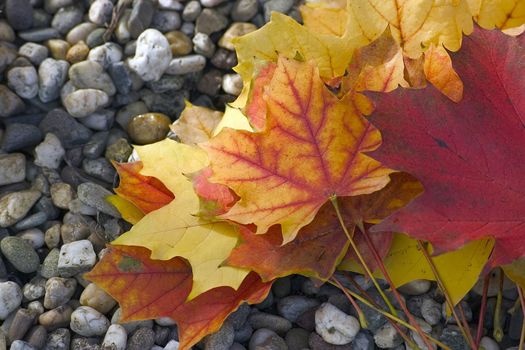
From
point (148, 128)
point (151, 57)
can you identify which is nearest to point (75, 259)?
point (148, 128)

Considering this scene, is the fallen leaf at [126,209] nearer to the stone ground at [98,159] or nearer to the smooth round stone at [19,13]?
the stone ground at [98,159]

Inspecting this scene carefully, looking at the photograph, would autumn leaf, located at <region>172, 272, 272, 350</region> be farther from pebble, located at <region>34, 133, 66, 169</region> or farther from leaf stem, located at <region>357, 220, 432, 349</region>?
pebble, located at <region>34, 133, 66, 169</region>

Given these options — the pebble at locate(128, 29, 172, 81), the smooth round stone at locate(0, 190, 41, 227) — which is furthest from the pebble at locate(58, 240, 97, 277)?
the pebble at locate(128, 29, 172, 81)

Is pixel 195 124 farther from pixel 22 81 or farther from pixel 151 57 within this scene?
pixel 22 81

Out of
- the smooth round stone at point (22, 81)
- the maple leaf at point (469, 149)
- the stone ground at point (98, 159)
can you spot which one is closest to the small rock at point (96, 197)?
the stone ground at point (98, 159)

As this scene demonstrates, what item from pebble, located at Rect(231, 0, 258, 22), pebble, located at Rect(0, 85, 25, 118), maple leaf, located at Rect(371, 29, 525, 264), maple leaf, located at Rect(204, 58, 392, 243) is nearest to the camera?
maple leaf, located at Rect(371, 29, 525, 264)

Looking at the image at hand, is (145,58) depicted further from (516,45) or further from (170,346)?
(516,45)
